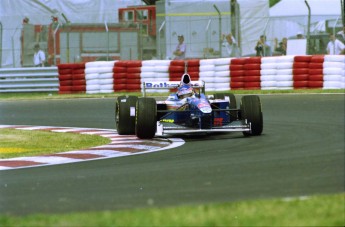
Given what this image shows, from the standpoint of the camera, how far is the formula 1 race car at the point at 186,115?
11.7m

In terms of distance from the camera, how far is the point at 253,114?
1207cm

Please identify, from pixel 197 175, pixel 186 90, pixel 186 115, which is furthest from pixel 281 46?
pixel 197 175

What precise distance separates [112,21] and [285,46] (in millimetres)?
5353

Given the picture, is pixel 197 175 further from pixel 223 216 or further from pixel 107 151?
pixel 107 151

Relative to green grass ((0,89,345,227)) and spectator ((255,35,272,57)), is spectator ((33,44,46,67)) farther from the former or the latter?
green grass ((0,89,345,227))

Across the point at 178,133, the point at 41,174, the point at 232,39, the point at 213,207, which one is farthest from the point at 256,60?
the point at 213,207

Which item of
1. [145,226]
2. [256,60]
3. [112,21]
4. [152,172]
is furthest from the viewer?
[112,21]

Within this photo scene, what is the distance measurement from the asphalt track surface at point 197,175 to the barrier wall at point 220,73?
852 cm

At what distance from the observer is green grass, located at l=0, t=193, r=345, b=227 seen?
5266mm

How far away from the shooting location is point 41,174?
816cm

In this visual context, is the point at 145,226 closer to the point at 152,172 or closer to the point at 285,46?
the point at 152,172

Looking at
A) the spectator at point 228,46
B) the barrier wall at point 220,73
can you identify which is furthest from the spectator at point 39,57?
the spectator at point 228,46

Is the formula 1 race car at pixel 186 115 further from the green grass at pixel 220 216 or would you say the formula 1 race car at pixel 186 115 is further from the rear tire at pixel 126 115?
the green grass at pixel 220 216

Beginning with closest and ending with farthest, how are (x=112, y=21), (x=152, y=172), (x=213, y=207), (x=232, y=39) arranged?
(x=213, y=207), (x=152, y=172), (x=232, y=39), (x=112, y=21)
